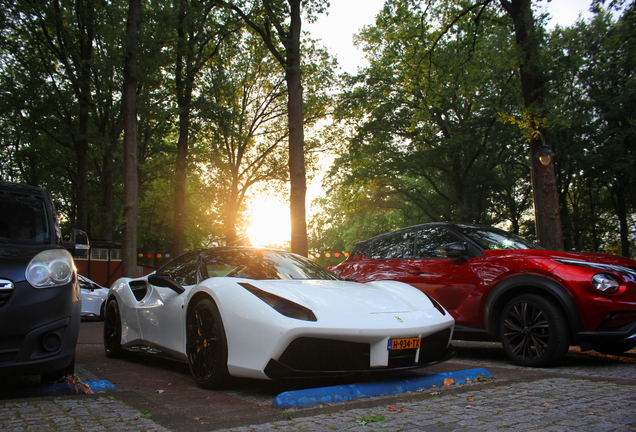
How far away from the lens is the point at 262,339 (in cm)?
392

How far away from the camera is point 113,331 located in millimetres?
6637

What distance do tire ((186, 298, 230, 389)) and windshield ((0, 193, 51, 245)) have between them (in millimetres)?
1640

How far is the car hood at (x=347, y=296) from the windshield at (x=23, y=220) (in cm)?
214

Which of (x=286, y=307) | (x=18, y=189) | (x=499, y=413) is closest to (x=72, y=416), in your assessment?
(x=286, y=307)

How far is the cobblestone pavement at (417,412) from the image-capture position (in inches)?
121

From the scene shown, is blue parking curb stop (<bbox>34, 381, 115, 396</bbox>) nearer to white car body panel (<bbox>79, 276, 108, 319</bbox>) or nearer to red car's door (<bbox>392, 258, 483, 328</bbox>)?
red car's door (<bbox>392, 258, 483, 328</bbox>)

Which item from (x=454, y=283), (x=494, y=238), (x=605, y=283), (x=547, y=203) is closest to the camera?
(x=605, y=283)

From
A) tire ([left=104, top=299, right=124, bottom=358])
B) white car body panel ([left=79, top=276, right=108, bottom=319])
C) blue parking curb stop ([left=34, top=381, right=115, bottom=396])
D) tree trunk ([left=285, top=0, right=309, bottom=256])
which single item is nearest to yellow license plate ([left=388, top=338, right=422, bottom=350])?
blue parking curb stop ([left=34, top=381, right=115, bottom=396])

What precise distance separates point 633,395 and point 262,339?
9.07 feet

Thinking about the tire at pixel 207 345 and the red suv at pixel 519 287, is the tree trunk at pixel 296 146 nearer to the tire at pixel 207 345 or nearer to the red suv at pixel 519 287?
the red suv at pixel 519 287

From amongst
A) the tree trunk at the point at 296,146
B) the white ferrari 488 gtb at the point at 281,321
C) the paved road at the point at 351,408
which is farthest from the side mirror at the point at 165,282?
the tree trunk at the point at 296,146

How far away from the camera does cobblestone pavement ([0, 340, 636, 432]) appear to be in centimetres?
308

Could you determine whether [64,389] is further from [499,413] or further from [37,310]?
[499,413]

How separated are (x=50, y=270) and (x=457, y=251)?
4.35m
